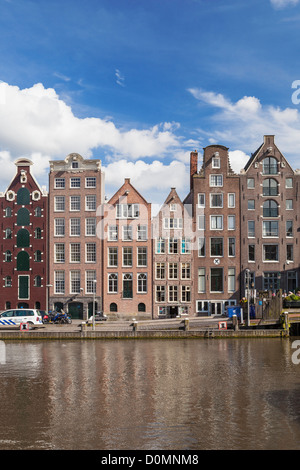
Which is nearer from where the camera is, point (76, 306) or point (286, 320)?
point (286, 320)

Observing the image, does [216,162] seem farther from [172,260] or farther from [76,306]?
[76,306]

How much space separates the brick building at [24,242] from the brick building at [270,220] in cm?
2753

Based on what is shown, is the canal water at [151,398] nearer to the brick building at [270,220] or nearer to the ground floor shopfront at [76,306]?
the ground floor shopfront at [76,306]

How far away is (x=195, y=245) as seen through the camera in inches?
2781

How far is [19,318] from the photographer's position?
5756cm

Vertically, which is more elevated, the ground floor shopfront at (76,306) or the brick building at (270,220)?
the brick building at (270,220)

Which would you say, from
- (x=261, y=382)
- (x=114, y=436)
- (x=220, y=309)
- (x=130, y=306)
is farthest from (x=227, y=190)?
(x=114, y=436)

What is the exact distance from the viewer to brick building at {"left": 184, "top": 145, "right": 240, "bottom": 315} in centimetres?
7031

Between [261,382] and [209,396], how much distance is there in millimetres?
4836

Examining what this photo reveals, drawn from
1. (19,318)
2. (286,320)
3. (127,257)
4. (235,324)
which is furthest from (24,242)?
(286,320)

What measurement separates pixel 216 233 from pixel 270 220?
7514 mm

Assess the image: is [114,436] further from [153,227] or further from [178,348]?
[153,227]

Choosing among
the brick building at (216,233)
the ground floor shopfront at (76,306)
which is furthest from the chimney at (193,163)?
the ground floor shopfront at (76,306)

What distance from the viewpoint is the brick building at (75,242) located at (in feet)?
232
